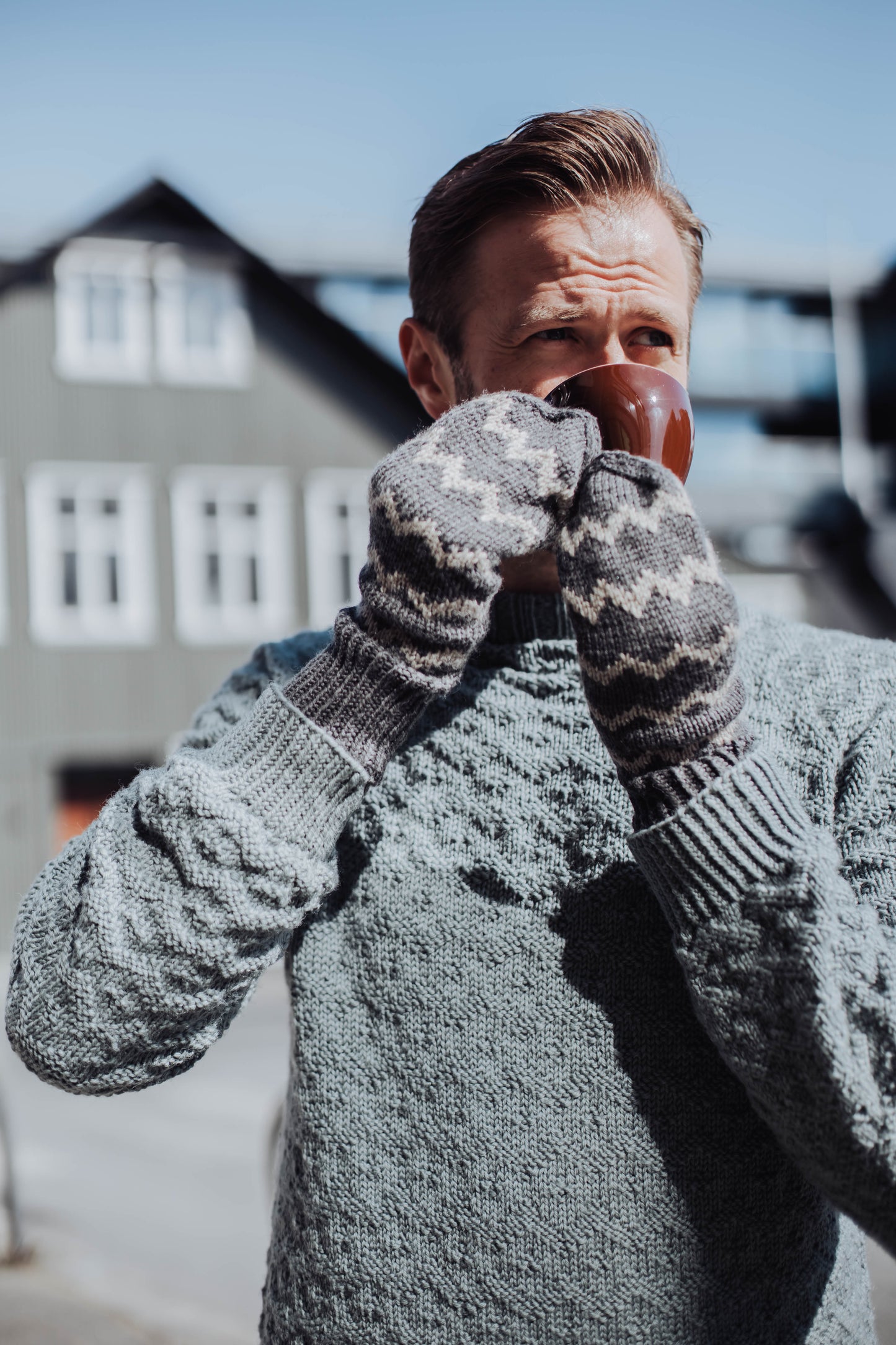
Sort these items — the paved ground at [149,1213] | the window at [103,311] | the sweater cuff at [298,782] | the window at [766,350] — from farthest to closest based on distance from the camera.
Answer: the window at [766,350] < the window at [103,311] < the paved ground at [149,1213] < the sweater cuff at [298,782]

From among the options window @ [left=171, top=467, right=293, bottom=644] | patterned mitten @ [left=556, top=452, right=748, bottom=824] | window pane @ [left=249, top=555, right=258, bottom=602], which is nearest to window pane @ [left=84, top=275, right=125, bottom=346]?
window @ [left=171, top=467, right=293, bottom=644]

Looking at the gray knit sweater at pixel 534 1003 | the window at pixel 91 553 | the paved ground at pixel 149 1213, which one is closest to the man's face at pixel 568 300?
the gray knit sweater at pixel 534 1003

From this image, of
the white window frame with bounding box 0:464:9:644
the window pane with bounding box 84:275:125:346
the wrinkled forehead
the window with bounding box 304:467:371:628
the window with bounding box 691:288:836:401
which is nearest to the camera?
the wrinkled forehead

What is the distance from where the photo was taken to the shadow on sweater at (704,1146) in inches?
49.8

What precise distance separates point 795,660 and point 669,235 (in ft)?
2.00

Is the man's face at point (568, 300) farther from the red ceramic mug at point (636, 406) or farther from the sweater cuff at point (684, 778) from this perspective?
the sweater cuff at point (684, 778)

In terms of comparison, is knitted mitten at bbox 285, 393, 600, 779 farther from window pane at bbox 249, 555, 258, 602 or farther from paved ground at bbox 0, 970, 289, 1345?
window pane at bbox 249, 555, 258, 602

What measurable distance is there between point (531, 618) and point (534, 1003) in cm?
49

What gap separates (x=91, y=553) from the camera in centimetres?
1559

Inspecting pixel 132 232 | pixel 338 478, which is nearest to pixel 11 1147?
pixel 338 478

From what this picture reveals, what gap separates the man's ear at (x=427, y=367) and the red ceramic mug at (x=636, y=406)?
12.5 inches

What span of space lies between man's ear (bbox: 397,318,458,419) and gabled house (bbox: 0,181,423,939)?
13.7 meters

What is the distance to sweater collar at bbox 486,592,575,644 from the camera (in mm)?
1571

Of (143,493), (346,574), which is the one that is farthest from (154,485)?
(346,574)
